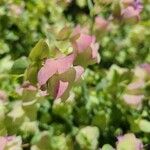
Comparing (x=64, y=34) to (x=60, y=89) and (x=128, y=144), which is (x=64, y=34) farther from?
(x=128, y=144)

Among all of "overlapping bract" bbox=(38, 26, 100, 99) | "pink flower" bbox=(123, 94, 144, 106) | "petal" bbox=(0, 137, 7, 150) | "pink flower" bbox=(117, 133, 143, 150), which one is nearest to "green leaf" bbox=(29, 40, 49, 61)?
"overlapping bract" bbox=(38, 26, 100, 99)

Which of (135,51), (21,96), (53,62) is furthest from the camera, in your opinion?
(135,51)

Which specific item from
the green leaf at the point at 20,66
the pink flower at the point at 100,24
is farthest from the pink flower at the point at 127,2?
the green leaf at the point at 20,66

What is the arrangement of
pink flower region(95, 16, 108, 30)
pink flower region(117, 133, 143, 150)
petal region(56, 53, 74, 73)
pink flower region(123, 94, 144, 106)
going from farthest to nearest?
pink flower region(95, 16, 108, 30), pink flower region(123, 94, 144, 106), pink flower region(117, 133, 143, 150), petal region(56, 53, 74, 73)

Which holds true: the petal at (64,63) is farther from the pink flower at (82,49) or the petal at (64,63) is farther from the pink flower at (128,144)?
the pink flower at (128,144)

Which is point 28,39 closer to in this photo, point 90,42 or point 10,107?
point 10,107

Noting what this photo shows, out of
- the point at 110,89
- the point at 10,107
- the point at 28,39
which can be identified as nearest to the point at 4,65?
the point at 10,107

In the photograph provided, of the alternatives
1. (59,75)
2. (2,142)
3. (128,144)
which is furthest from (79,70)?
(128,144)

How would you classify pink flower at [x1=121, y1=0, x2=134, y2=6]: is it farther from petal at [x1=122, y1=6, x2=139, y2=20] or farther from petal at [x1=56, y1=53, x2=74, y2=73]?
petal at [x1=56, y1=53, x2=74, y2=73]
